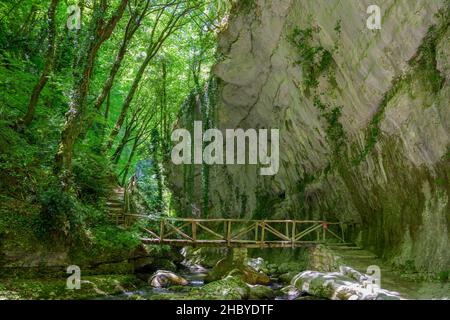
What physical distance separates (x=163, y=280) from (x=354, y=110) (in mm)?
7371

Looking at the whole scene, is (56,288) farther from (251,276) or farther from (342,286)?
(342,286)

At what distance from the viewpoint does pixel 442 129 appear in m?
8.26

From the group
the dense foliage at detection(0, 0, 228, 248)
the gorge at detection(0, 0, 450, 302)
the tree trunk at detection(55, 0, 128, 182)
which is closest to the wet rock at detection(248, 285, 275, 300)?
the gorge at detection(0, 0, 450, 302)

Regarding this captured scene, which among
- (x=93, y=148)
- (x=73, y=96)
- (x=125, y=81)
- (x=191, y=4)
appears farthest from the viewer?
(x=125, y=81)

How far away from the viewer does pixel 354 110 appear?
11.3m

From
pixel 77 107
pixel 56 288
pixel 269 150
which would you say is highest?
pixel 77 107

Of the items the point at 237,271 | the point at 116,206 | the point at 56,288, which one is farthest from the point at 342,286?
the point at 116,206

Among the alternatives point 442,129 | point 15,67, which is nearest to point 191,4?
point 15,67

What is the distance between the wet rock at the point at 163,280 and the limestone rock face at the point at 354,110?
5952 mm

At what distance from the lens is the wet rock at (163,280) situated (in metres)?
10.6

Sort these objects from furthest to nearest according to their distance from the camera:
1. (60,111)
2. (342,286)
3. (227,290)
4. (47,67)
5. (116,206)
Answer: (116,206), (60,111), (47,67), (227,290), (342,286)

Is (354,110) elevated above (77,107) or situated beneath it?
elevated above

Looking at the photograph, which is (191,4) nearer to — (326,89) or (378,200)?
(326,89)
